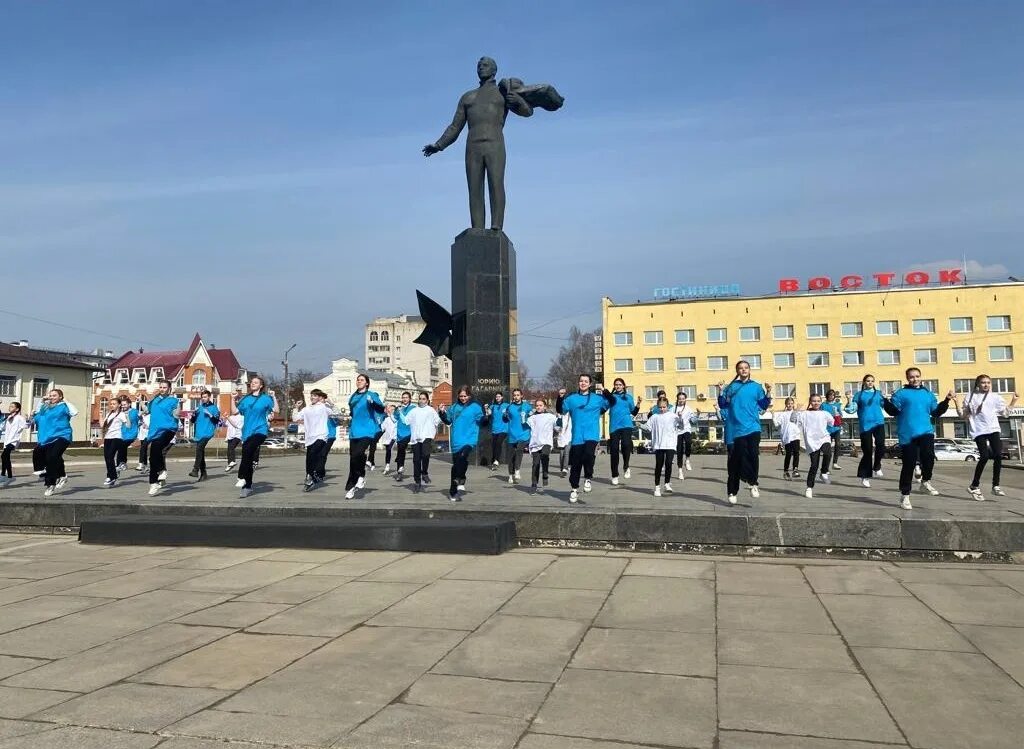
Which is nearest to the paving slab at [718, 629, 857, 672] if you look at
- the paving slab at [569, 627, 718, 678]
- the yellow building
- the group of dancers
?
the paving slab at [569, 627, 718, 678]

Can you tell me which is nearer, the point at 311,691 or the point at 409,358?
the point at 311,691

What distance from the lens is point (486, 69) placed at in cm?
1686

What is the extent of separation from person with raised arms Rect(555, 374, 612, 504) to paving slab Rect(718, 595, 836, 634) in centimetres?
417

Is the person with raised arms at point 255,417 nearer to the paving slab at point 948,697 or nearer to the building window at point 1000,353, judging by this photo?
the paving slab at point 948,697

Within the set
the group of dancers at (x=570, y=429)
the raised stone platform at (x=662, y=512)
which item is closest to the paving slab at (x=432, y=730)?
the raised stone platform at (x=662, y=512)

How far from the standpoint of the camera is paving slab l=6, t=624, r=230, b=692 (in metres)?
4.04

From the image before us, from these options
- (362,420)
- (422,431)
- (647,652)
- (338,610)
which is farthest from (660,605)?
(422,431)

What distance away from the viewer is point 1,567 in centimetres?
755

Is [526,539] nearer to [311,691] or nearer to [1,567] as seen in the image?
[311,691]

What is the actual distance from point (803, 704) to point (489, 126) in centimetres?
1485

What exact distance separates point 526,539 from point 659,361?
59.8 m

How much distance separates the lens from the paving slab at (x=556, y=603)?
5.49 meters

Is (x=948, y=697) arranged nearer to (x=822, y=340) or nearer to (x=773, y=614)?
(x=773, y=614)

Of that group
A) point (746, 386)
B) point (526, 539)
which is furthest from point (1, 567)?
point (746, 386)
